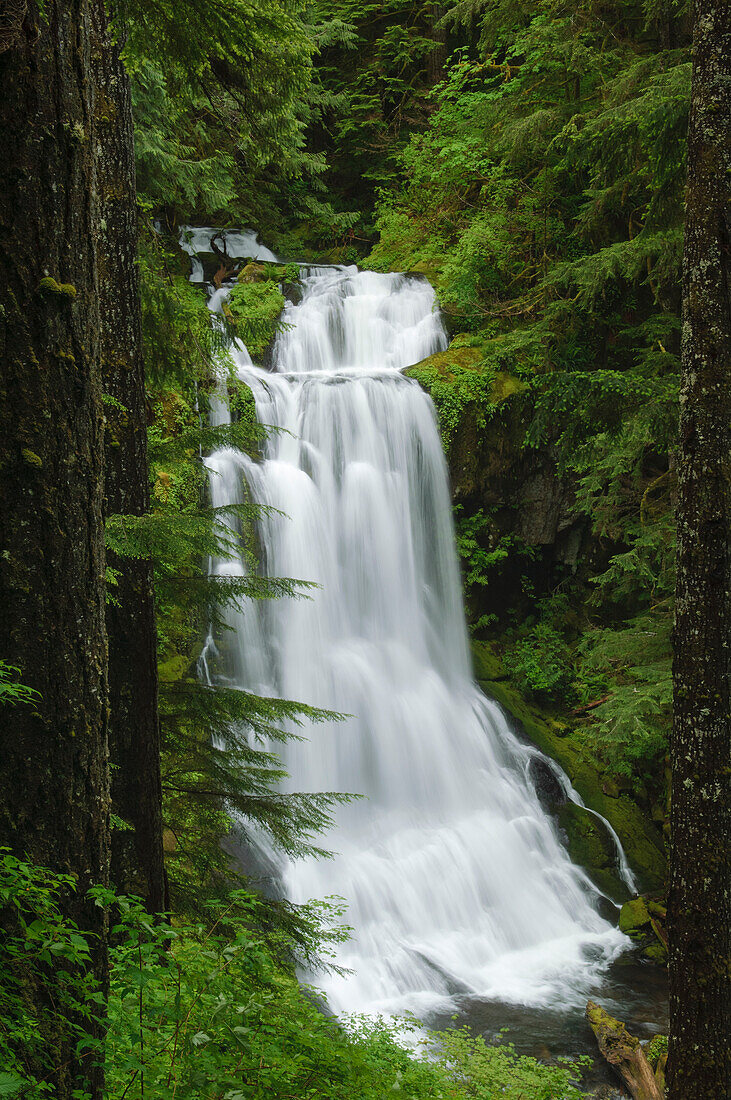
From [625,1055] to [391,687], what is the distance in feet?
17.8

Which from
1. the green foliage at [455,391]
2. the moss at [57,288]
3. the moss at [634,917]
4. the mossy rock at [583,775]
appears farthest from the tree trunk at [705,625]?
the green foliage at [455,391]

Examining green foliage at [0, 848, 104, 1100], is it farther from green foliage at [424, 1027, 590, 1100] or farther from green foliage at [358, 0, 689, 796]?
green foliage at [358, 0, 689, 796]

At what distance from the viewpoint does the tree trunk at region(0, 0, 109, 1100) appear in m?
1.97

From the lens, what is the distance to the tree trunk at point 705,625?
3.56 m

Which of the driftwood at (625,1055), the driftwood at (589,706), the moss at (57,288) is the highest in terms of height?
the moss at (57,288)

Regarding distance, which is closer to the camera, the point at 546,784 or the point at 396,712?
the point at 396,712

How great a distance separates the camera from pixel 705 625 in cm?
371

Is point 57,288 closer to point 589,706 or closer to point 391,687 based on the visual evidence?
point 391,687

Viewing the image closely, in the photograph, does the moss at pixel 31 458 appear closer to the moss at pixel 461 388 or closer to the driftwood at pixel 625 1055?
the driftwood at pixel 625 1055

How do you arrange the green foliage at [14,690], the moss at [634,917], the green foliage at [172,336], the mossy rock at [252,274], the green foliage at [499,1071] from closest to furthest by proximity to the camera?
the green foliage at [14,690] < the green foliage at [172,336] < the green foliage at [499,1071] < the moss at [634,917] < the mossy rock at [252,274]

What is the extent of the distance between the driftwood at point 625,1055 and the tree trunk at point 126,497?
4615mm

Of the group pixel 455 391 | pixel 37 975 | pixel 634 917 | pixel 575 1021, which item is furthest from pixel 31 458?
pixel 455 391

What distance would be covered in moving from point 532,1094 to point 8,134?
246 inches

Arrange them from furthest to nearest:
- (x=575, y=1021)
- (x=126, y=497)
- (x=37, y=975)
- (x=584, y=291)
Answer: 1. (x=584, y=291)
2. (x=575, y=1021)
3. (x=126, y=497)
4. (x=37, y=975)
